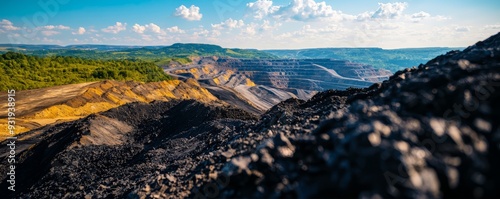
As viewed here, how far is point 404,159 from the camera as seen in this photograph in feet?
15.5

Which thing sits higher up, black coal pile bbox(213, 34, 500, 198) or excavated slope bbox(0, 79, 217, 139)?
black coal pile bbox(213, 34, 500, 198)

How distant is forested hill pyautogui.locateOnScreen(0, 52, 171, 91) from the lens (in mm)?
48731

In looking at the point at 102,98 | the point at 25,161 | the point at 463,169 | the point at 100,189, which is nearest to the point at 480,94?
the point at 463,169

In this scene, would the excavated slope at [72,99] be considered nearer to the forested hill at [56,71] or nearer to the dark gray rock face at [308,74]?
the forested hill at [56,71]

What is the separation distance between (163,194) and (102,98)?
4131 centimetres

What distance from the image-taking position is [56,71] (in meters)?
56.6

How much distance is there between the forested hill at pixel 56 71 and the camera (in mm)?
48731

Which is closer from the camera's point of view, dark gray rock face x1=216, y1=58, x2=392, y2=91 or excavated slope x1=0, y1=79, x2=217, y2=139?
excavated slope x1=0, y1=79, x2=217, y2=139

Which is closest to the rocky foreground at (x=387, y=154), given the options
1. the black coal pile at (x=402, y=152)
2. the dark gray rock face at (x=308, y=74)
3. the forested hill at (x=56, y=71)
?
the black coal pile at (x=402, y=152)

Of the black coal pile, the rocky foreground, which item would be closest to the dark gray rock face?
the rocky foreground

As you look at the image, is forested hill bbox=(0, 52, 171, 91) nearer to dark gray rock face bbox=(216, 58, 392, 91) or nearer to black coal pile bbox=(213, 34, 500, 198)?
black coal pile bbox=(213, 34, 500, 198)

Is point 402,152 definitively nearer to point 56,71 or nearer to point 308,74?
point 56,71

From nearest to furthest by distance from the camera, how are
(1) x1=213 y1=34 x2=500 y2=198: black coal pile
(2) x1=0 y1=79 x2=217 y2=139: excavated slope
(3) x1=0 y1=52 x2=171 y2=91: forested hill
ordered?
(1) x1=213 y1=34 x2=500 y2=198: black coal pile
(2) x1=0 y1=79 x2=217 y2=139: excavated slope
(3) x1=0 y1=52 x2=171 y2=91: forested hill

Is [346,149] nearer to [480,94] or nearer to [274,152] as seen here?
[274,152]
